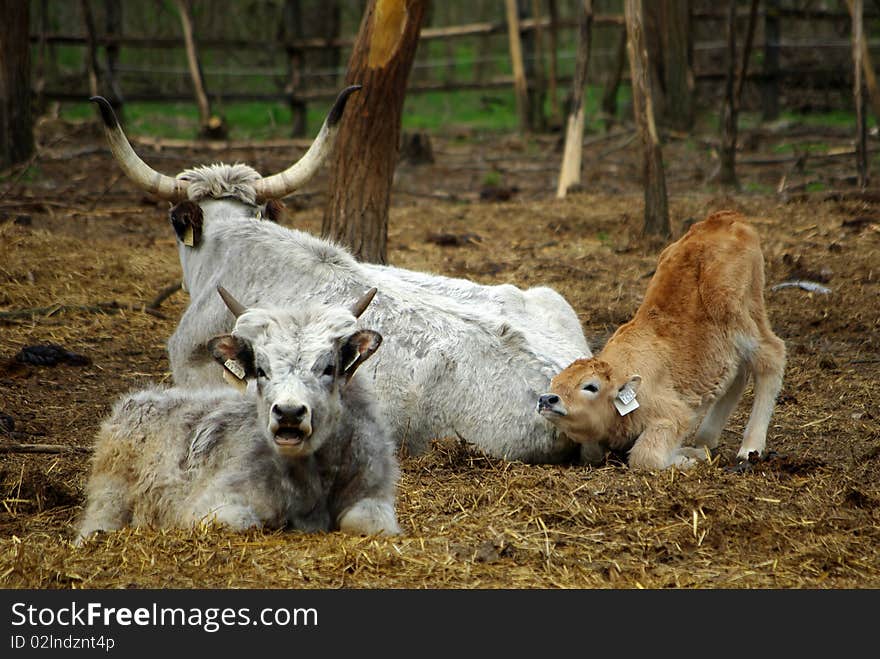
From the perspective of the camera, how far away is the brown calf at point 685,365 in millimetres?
6312

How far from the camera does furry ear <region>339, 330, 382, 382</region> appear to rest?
212 inches

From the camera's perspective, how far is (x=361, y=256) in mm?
9703

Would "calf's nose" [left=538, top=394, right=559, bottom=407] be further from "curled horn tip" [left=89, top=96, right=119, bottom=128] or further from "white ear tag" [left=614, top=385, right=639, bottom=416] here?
"curled horn tip" [left=89, top=96, right=119, bottom=128]

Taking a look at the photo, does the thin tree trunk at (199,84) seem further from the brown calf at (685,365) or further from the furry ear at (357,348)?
the furry ear at (357,348)

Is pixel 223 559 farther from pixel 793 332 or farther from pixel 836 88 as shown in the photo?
pixel 836 88

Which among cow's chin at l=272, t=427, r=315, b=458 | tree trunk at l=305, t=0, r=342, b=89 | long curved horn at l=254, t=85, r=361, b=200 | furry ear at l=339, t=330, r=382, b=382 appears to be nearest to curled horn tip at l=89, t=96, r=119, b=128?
long curved horn at l=254, t=85, r=361, b=200

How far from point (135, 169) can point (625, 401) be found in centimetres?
361

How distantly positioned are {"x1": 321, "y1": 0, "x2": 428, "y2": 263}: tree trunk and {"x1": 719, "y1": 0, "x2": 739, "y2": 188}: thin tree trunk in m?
5.46

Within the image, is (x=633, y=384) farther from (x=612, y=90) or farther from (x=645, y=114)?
(x=612, y=90)

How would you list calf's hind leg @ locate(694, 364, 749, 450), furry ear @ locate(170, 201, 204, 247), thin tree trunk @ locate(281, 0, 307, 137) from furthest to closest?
thin tree trunk @ locate(281, 0, 307, 137) < furry ear @ locate(170, 201, 204, 247) < calf's hind leg @ locate(694, 364, 749, 450)

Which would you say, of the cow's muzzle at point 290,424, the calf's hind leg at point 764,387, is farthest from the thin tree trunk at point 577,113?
the cow's muzzle at point 290,424

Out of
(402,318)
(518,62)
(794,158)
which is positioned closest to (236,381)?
(402,318)

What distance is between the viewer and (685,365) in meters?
6.66
